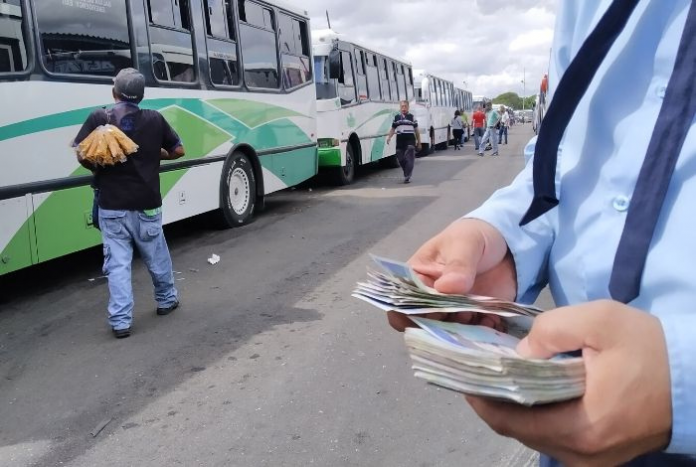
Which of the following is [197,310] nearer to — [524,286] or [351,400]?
[351,400]

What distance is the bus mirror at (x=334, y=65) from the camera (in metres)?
12.7

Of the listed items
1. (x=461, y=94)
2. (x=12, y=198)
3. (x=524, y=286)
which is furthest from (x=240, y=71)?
(x=461, y=94)

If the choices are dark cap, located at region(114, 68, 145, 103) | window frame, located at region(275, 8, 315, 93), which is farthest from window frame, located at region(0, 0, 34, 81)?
window frame, located at region(275, 8, 315, 93)

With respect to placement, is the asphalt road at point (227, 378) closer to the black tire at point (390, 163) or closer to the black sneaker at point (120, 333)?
the black sneaker at point (120, 333)

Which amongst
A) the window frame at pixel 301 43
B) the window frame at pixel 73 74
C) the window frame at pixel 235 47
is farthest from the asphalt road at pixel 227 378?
the window frame at pixel 301 43

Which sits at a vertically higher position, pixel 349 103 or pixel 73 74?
pixel 349 103

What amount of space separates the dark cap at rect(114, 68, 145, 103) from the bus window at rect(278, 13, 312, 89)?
5.40m

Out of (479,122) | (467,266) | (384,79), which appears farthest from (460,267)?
(479,122)

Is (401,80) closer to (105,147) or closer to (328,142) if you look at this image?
(328,142)

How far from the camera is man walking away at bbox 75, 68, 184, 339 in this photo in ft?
15.3

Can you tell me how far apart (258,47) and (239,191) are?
2137 mm

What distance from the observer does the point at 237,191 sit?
8.93m

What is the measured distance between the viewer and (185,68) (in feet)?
24.8

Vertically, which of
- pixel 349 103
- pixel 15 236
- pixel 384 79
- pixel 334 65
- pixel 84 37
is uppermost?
pixel 384 79
